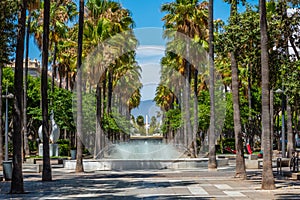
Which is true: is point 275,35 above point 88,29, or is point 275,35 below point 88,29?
below

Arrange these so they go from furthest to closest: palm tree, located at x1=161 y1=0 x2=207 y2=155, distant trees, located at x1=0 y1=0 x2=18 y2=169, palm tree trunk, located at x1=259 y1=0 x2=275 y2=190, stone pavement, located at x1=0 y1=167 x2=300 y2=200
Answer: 1. palm tree, located at x1=161 y1=0 x2=207 y2=155
2. distant trees, located at x1=0 y1=0 x2=18 y2=169
3. palm tree trunk, located at x1=259 y1=0 x2=275 y2=190
4. stone pavement, located at x1=0 y1=167 x2=300 y2=200

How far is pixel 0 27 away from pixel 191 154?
2398 cm

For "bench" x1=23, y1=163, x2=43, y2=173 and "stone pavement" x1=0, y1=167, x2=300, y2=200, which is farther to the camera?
"bench" x1=23, y1=163, x2=43, y2=173

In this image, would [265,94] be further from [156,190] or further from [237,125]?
[156,190]

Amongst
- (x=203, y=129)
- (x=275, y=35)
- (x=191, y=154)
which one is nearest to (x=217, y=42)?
(x=275, y=35)

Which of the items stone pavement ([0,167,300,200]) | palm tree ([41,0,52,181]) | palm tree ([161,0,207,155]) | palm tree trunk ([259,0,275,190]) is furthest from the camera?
palm tree ([161,0,207,155])

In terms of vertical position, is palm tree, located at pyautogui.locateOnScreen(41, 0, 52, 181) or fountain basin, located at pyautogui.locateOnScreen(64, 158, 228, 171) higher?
palm tree, located at pyautogui.locateOnScreen(41, 0, 52, 181)

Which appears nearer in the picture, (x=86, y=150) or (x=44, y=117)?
(x=44, y=117)

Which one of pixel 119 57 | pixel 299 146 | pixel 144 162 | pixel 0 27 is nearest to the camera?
pixel 0 27

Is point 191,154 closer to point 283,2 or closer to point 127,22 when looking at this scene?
point 127,22

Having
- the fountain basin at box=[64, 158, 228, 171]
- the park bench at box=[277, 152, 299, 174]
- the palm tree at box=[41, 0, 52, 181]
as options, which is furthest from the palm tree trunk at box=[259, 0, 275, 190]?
the fountain basin at box=[64, 158, 228, 171]

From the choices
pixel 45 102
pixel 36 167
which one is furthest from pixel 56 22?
pixel 45 102

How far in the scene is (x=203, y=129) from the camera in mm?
57000

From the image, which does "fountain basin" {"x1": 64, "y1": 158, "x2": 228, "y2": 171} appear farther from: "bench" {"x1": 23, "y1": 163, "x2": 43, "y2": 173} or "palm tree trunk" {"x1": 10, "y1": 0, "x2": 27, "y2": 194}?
"palm tree trunk" {"x1": 10, "y1": 0, "x2": 27, "y2": 194}
